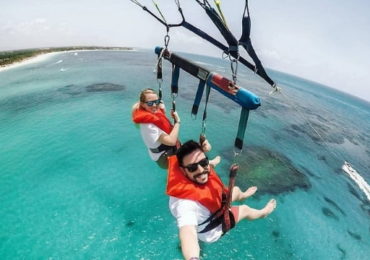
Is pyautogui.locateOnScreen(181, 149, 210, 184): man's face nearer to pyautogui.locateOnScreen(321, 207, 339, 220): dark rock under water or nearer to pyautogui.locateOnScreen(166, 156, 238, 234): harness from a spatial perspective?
pyautogui.locateOnScreen(166, 156, 238, 234): harness

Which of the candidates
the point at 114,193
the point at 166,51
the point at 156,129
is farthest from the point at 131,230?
the point at 166,51

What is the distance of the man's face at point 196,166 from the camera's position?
Result: 340cm

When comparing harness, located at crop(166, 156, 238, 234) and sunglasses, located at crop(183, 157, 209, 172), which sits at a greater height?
sunglasses, located at crop(183, 157, 209, 172)

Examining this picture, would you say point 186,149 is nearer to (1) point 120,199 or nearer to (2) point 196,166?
(2) point 196,166

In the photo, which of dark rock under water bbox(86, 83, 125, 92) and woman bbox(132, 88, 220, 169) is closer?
woman bbox(132, 88, 220, 169)

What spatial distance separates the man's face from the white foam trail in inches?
684

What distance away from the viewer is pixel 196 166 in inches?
135

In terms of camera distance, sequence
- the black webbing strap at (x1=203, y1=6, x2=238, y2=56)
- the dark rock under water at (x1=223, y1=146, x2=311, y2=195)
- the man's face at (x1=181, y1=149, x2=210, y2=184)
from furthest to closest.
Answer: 1. the dark rock under water at (x1=223, y1=146, x2=311, y2=195)
2. the man's face at (x1=181, y1=149, x2=210, y2=184)
3. the black webbing strap at (x1=203, y1=6, x2=238, y2=56)

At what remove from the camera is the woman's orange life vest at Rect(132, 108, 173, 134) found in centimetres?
495

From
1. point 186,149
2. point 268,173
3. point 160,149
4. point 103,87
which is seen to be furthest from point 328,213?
point 103,87

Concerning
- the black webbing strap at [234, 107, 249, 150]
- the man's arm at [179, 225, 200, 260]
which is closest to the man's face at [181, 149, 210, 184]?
the black webbing strap at [234, 107, 249, 150]

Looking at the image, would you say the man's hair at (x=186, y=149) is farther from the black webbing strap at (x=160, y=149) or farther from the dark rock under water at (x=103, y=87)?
the dark rock under water at (x=103, y=87)

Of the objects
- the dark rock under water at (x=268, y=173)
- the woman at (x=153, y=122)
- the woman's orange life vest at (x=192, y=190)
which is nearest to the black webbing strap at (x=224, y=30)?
the woman's orange life vest at (x=192, y=190)

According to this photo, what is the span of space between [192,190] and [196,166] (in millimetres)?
352
